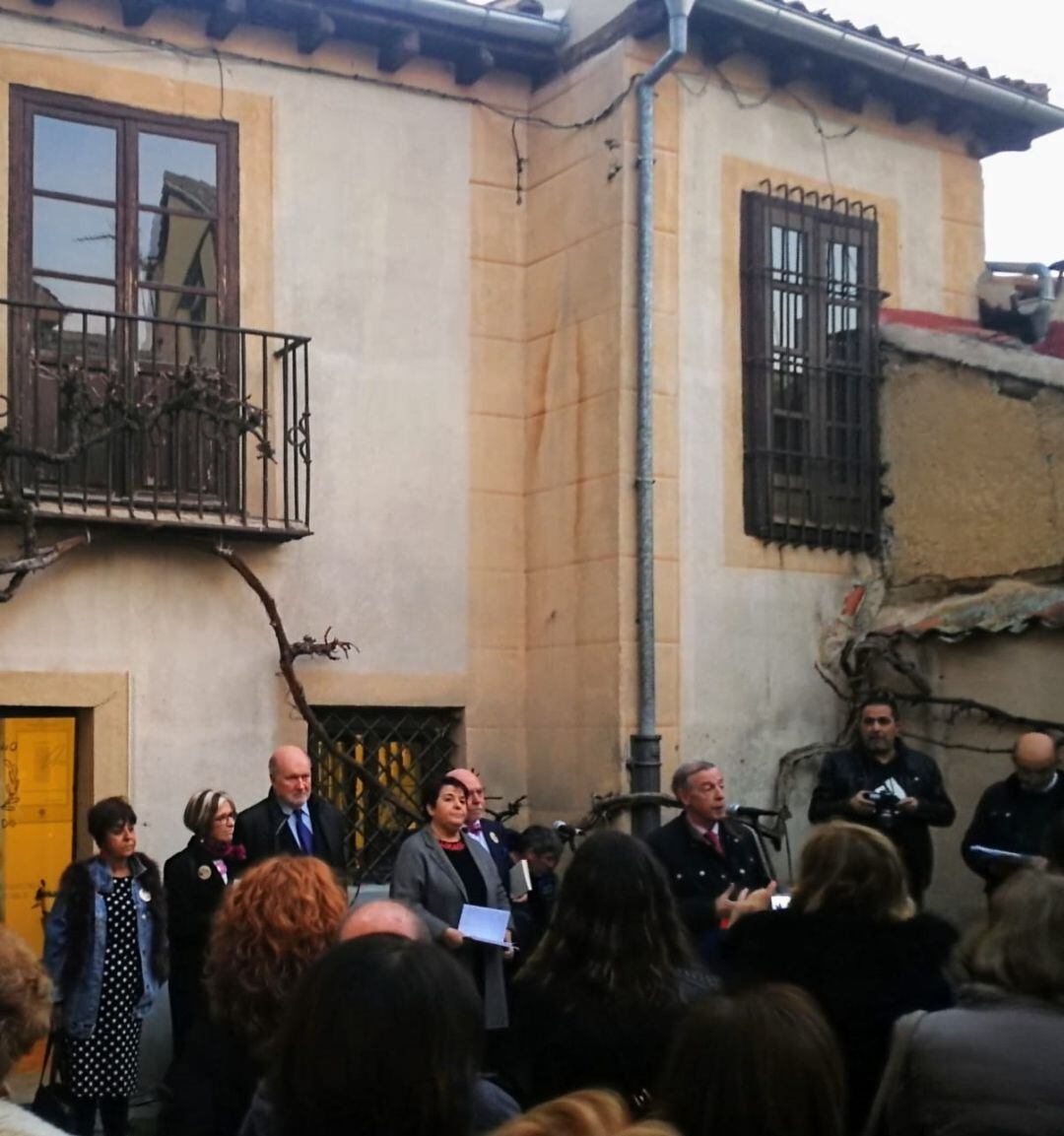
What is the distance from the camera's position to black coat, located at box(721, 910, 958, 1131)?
4082 mm

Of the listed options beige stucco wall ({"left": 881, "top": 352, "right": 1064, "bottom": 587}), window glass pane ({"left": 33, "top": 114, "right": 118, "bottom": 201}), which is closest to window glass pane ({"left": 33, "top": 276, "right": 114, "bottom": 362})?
window glass pane ({"left": 33, "top": 114, "right": 118, "bottom": 201})

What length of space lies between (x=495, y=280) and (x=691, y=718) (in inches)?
113

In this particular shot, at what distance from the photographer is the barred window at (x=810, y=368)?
10.1 m

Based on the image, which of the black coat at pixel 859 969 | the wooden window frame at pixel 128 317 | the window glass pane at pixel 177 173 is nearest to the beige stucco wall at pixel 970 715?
the wooden window frame at pixel 128 317

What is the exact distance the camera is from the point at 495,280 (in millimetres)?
10227

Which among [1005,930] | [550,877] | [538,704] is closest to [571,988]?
[1005,930]

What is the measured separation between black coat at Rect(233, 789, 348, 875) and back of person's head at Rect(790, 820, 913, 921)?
3.44 m

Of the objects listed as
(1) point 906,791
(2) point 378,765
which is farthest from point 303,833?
(1) point 906,791

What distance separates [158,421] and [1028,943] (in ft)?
21.2

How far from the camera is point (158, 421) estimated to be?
29.2 ft

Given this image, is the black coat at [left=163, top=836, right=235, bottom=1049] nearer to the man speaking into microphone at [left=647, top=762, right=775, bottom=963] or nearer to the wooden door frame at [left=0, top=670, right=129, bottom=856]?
the wooden door frame at [left=0, top=670, right=129, bottom=856]

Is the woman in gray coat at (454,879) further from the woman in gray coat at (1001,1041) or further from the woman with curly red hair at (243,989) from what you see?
the woman in gray coat at (1001,1041)

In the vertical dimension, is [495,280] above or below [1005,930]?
above

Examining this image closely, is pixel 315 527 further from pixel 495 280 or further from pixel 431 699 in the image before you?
pixel 495 280
